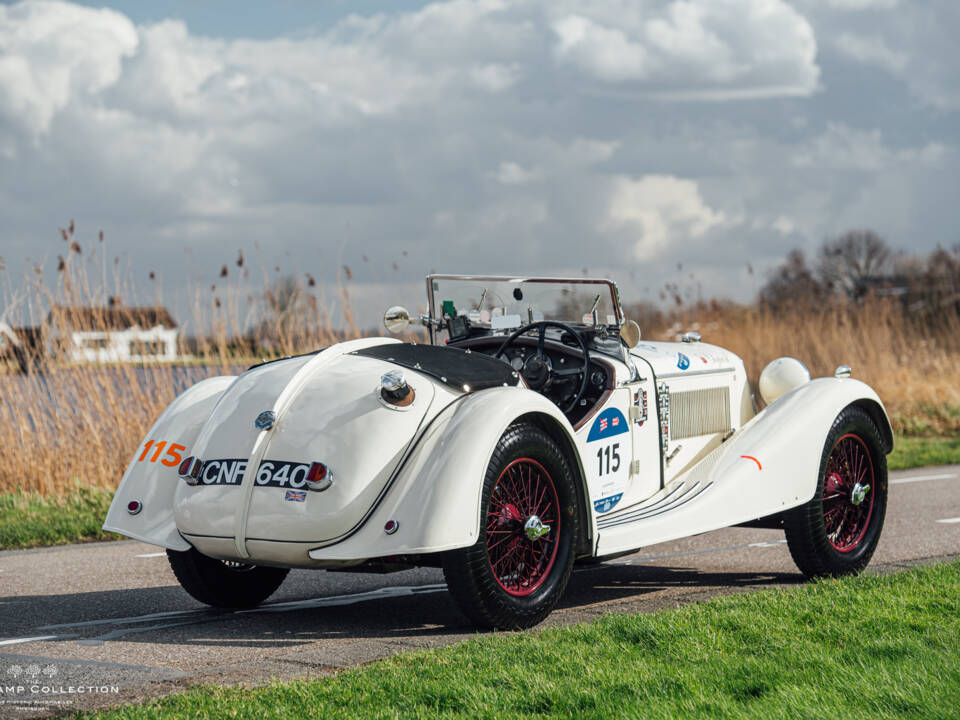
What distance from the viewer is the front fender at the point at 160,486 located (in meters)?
5.27

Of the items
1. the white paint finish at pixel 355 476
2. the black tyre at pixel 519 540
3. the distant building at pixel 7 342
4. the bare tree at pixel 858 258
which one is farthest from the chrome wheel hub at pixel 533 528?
the bare tree at pixel 858 258

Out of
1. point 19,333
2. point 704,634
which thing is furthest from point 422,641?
point 19,333

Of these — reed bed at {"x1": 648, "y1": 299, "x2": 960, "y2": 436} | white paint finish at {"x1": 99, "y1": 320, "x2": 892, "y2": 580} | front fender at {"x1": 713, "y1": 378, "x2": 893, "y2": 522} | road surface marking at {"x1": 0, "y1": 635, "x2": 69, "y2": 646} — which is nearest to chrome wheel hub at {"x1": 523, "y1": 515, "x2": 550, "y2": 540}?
white paint finish at {"x1": 99, "y1": 320, "x2": 892, "y2": 580}

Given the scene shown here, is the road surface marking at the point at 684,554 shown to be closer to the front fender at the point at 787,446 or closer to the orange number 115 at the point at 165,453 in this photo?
the front fender at the point at 787,446

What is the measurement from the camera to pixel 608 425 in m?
5.79

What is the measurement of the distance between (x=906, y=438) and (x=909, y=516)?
669 centimetres

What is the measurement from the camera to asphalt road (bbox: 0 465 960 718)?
428 centimetres

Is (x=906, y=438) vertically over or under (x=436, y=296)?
under

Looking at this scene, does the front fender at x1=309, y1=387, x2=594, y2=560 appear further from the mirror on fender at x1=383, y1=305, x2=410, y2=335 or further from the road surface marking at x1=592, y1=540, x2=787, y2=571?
the road surface marking at x1=592, y1=540, x2=787, y2=571

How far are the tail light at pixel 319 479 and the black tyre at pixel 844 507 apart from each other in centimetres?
267

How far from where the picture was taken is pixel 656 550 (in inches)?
296

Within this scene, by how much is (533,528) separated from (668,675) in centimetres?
113

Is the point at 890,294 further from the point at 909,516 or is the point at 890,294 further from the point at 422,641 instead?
the point at 422,641

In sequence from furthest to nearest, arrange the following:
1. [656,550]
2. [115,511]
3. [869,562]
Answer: [656,550]
[869,562]
[115,511]
